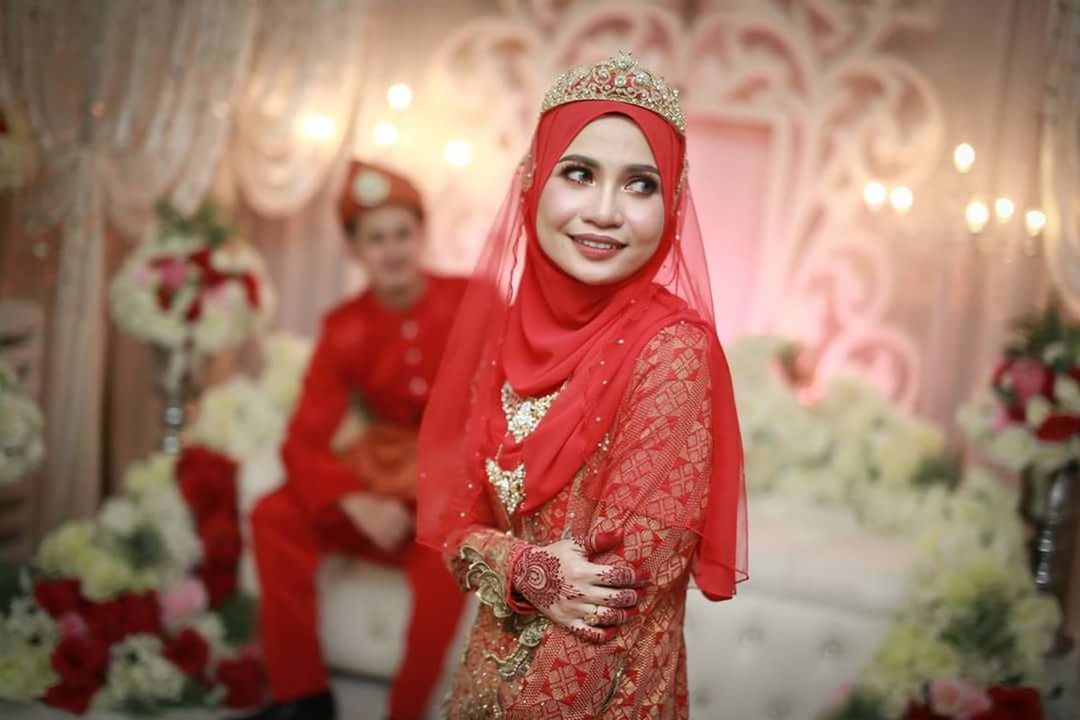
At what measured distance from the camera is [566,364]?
1.56 m

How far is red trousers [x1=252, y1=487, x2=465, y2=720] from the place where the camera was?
9.04ft

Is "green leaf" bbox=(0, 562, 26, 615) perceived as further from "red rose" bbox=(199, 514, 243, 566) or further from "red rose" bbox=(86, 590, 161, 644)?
"red rose" bbox=(199, 514, 243, 566)

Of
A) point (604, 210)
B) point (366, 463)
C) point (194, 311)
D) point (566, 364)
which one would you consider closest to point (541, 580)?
point (566, 364)

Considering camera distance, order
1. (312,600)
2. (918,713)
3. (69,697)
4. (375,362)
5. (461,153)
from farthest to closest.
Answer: (461,153)
(375,362)
(312,600)
(69,697)
(918,713)

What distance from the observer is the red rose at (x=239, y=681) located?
2895mm

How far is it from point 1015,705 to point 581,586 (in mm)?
1634

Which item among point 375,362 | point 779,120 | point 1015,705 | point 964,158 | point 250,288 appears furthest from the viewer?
point 779,120

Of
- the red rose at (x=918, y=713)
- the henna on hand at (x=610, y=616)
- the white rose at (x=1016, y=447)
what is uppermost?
the white rose at (x=1016, y=447)

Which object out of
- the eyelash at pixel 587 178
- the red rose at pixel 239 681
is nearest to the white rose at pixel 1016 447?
the eyelash at pixel 587 178

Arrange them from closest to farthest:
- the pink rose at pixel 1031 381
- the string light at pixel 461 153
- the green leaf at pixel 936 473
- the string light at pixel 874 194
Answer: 1. the pink rose at pixel 1031 381
2. the green leaf at pixel 936 473
3. the string light at pixel 874 194
4. the string light at pixel 461 153

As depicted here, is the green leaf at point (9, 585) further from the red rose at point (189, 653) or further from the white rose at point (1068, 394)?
the white rose at point (1068, 394)

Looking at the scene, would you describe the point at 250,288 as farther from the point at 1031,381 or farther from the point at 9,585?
the point at 1031,381

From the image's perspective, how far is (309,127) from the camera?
3.67 m

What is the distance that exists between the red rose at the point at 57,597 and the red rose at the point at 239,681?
448 millimetres
